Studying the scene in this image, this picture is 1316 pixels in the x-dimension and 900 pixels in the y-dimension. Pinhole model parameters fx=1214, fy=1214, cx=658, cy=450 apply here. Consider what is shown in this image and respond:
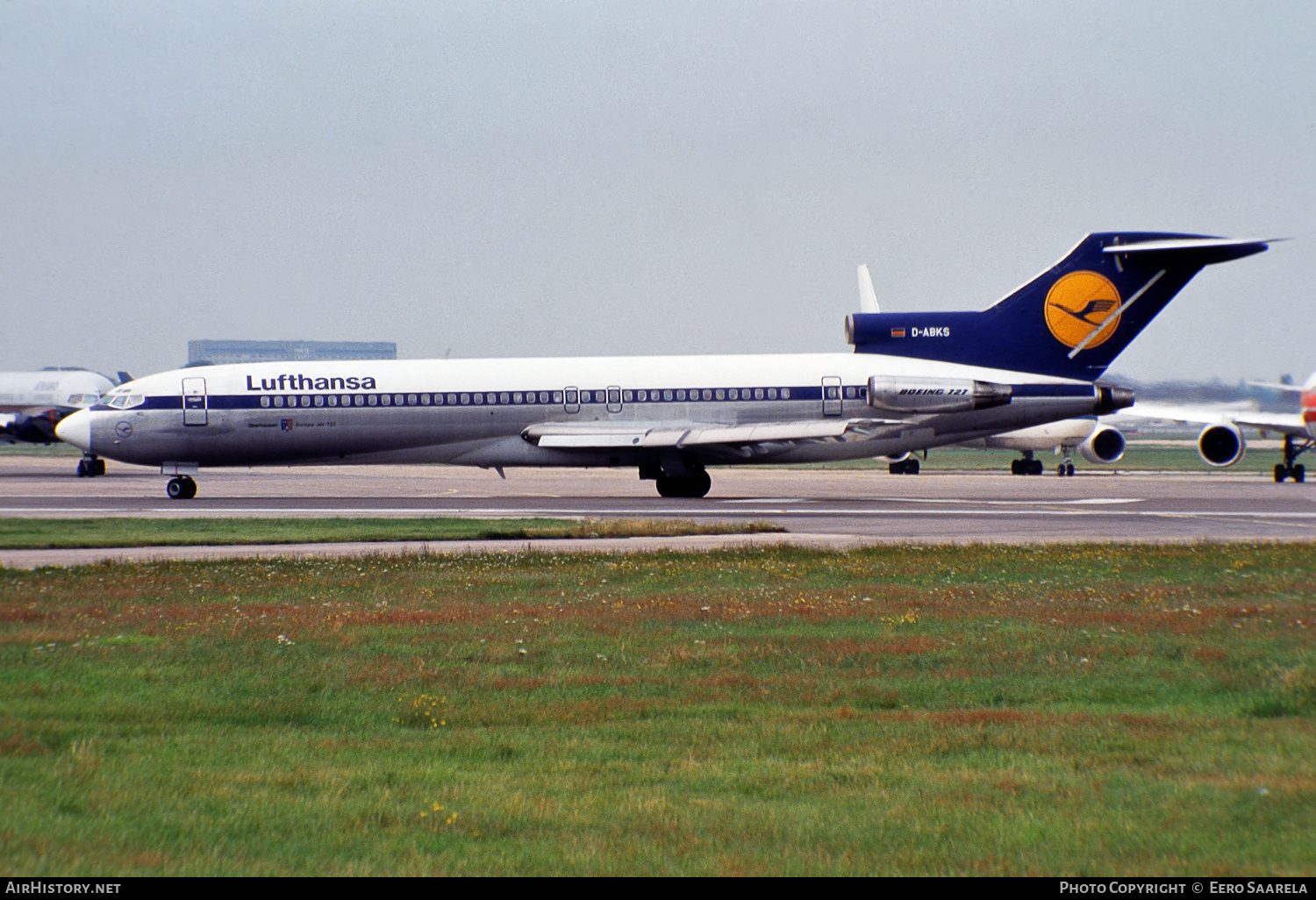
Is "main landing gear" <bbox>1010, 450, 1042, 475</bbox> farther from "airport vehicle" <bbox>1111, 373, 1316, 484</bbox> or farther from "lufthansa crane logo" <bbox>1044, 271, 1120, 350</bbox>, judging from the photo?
"lufthansa crane logo" <bbox>1044, 271, 1120, 350</bbox>

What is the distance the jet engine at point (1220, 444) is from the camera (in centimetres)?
4475

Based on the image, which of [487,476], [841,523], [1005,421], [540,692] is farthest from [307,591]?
[487,476]

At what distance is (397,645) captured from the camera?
1150 cm

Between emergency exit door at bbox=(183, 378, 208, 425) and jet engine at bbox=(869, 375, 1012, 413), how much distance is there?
19.8m

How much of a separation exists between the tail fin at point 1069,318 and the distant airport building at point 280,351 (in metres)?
145

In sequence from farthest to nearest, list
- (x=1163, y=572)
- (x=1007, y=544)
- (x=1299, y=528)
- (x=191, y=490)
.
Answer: (x=191, y=490)
(x=1299, y=528)
(x=1007, y=544)
(x=1163, y=572)

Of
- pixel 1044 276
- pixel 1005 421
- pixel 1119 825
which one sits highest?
pixel 1044 276

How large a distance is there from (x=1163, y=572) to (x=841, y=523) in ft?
31.1

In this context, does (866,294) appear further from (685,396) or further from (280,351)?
(280,351)

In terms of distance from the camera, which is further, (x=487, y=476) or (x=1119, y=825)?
(x=487, y=476)

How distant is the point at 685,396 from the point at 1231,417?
83.8 feet

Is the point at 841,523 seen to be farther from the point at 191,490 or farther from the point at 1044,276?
the point at 191,490

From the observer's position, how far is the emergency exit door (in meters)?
36.2
